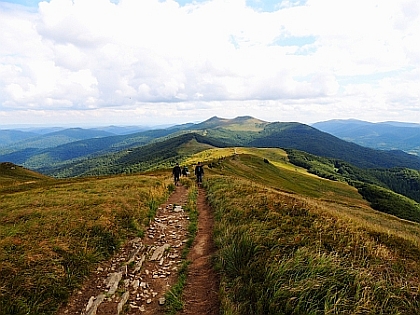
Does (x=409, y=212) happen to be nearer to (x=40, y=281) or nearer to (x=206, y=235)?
(x=206, y=235)

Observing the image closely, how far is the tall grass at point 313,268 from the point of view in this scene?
7.02 m

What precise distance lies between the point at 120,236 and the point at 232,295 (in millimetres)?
6841

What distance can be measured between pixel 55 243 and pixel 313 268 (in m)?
9.30

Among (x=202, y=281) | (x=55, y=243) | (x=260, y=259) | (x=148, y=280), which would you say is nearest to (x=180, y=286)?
(x=202, y=281)

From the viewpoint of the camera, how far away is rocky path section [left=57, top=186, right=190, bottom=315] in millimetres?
8219

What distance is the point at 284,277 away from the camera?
26.3ft

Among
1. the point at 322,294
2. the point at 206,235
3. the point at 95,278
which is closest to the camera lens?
the point at 322,294

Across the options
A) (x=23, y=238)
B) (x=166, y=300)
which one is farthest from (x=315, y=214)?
(x=23, y=238)

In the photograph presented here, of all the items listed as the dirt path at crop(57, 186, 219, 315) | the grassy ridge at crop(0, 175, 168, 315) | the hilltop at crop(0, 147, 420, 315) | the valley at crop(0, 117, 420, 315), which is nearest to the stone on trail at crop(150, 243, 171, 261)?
the dirt path at crop(57, 186, 219, 315)

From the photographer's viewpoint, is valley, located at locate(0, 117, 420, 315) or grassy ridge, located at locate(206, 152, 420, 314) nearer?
grassy ridge, located at locate(206, 152, 420, 314)

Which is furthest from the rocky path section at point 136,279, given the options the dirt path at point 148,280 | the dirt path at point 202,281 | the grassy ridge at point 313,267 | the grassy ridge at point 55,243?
the grassy ridge at point 313,267

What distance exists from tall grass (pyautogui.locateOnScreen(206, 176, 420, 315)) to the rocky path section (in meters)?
2.08

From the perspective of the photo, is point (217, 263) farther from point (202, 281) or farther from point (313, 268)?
point (313, 268)

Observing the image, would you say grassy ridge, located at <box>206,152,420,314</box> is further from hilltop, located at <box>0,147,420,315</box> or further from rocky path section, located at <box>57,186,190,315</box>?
rocky path section, located at <box>57,186,190,315</box>
